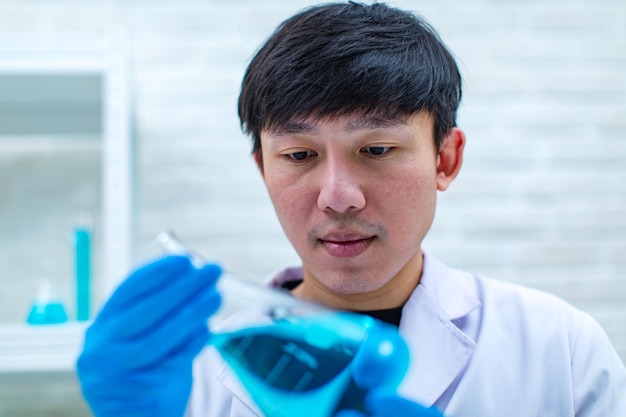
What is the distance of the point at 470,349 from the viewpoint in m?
1.09

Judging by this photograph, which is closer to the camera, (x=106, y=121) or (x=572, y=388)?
(x=572, y=388)

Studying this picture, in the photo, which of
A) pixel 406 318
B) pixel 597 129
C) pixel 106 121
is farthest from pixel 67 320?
pixel 597 129

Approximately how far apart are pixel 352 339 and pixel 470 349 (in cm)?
38

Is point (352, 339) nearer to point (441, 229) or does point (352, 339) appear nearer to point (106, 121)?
point (106, 121)

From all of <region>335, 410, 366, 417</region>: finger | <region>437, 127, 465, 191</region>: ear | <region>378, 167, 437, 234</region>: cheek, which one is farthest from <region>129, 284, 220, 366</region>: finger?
<region>437, 127, 465, 191</region>: ear

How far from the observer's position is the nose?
0.95m

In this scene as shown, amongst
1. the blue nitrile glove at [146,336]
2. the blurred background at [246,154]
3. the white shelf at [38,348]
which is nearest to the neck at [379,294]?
the blue nitrile glove at [146,336]

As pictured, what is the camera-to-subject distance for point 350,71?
0.98 meters

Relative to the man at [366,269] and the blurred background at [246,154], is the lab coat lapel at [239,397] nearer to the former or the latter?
the man at [366,269]

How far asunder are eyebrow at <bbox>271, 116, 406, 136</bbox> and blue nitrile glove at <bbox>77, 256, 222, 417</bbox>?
26 cm

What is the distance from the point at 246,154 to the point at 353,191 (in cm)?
88

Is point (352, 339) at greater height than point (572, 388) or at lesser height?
greater

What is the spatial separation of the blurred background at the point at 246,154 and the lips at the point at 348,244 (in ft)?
2.58

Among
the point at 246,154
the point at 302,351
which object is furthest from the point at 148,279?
the point at 246,154
